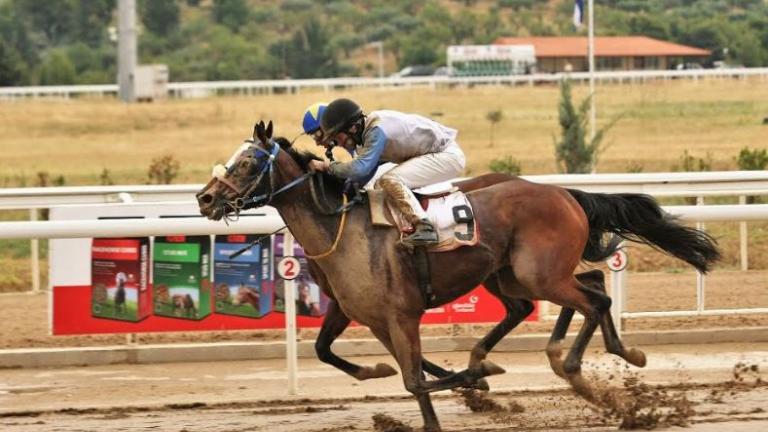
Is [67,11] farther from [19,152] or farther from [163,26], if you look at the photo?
[19,152]

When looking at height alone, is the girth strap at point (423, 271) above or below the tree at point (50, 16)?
below

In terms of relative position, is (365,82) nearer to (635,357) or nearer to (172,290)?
(172,290)

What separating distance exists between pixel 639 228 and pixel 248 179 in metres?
2.26

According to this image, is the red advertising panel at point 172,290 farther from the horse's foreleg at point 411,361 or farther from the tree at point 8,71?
the tree at point 8,71

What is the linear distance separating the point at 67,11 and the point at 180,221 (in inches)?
3610

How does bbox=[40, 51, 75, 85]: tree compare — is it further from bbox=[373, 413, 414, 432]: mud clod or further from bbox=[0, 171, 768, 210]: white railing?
bbox=[373, 413, 414, 432]: mud clod

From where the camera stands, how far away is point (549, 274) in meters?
7.23

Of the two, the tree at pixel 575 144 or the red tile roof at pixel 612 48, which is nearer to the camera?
the tree at pixel 575 144

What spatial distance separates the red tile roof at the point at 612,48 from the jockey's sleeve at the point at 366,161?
55510 mm

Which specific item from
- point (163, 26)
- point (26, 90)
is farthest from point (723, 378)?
point (163, 26)

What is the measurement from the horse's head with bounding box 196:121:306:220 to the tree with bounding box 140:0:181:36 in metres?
86.9

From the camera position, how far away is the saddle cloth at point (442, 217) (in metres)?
7.03

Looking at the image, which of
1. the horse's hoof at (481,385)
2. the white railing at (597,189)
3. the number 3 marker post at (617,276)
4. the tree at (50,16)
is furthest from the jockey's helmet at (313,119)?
the tree at (50,16)

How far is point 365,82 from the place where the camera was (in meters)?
38.2
